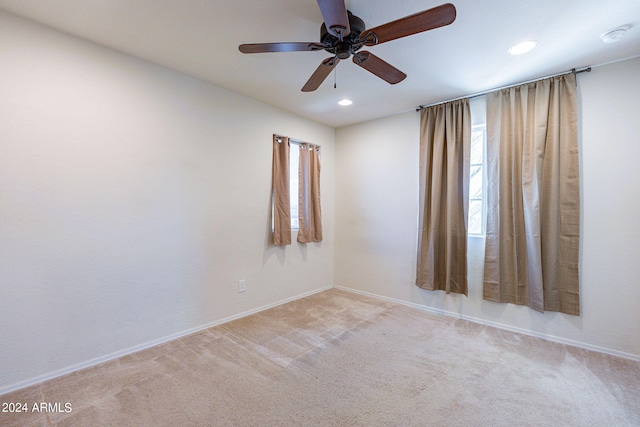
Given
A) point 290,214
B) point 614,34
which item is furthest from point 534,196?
point 290,214

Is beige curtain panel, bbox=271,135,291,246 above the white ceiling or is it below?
below

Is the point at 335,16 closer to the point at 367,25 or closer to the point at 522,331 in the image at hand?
the point at 367,25

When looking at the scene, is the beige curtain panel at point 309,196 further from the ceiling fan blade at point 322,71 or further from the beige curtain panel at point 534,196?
the beige curtain panel at point 534,196

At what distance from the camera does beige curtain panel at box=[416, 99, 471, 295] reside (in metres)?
3.11

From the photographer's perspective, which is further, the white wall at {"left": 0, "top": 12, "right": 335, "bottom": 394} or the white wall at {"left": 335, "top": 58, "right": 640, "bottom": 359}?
the white wall at {"left": 335, "top": 58, "right": 640, "bottom": 359}

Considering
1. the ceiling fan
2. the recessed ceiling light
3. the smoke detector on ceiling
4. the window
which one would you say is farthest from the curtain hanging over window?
the smoke detector on ceiling

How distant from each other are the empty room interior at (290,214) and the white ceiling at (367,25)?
0.02 metres

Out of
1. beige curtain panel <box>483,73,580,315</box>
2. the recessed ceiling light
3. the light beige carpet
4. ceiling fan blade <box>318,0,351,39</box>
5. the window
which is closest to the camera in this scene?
ceiling fan blade <box>318,0,351,39</box>

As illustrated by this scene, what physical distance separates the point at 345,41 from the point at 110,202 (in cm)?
217

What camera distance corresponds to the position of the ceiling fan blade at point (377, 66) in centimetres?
175

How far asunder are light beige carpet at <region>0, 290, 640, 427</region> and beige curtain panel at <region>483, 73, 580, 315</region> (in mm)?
532

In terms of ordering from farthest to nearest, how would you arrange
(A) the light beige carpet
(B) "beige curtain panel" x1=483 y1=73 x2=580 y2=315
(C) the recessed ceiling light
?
(B) "beige curtain panel" x1=483 y1=73 x2=580 y2=315 < (C) the recessed ceiling light < (A) the light beige carpet

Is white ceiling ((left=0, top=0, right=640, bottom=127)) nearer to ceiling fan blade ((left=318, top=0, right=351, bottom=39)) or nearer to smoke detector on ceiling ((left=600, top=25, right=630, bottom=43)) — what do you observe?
smoke detector on ceiling ((left=600, top=25, right=630, bottom=43))

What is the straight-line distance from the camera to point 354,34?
1.72 metres
